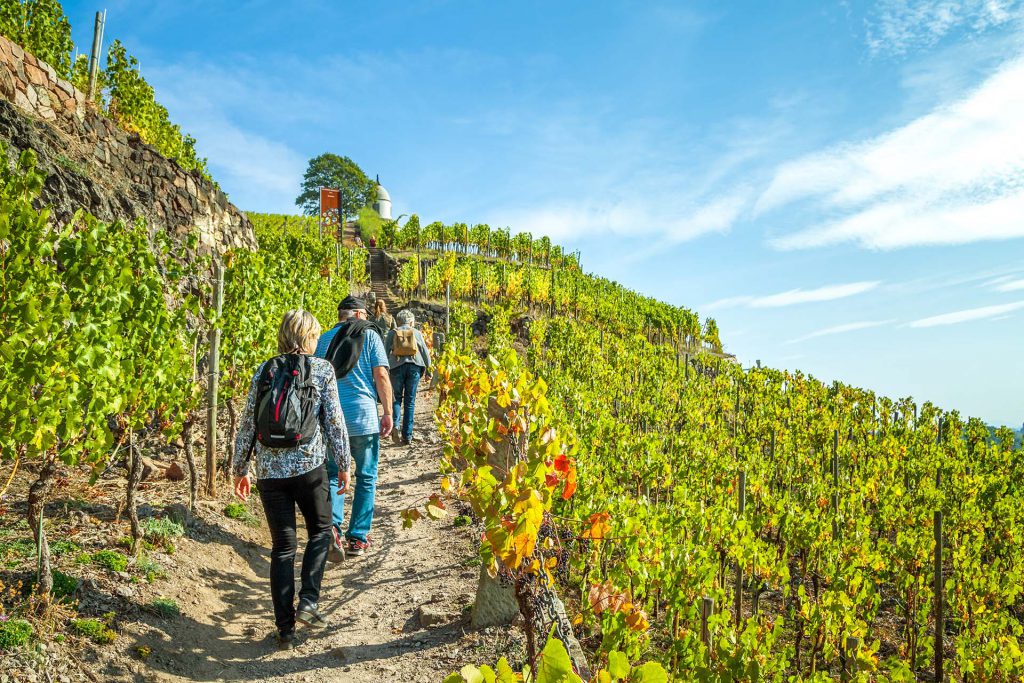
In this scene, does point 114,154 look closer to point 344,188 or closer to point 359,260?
point 359,260

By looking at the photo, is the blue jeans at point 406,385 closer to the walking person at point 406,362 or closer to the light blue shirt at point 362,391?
the walking person at point 406,362

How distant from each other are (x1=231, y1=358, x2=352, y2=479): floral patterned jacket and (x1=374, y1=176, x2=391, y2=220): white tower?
63.8 metres

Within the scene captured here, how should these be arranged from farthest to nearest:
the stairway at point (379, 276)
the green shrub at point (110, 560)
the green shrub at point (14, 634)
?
the stairway at point (379, 276), the green shrub at point (110, 560), the green shrub at point (14, 634)

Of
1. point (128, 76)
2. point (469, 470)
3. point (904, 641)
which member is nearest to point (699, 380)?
point (904, 641)

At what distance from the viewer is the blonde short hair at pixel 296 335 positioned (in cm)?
336

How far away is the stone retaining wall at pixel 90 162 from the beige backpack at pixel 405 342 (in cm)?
506

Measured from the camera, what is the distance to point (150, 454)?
6.54m

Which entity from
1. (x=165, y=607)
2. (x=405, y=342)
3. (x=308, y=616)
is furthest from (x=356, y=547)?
(x=405, y=342)

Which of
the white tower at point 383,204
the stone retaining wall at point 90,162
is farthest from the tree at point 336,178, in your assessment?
the stone retaining wall at point 90,162

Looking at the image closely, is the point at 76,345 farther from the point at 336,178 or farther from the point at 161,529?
the point at 336,178

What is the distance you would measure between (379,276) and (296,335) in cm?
3113

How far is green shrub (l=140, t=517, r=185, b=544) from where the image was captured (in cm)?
425

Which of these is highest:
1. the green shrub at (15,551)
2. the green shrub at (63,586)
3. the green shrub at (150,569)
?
the green shrub at (15,551)

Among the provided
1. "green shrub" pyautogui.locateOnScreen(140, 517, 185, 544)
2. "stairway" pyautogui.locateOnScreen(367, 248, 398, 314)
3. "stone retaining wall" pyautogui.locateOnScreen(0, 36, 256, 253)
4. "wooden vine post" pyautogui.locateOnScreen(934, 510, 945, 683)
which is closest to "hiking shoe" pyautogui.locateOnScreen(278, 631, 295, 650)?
→ "green shrub" pyautogui.locateOnScreen(140, 517, 185, 544)
